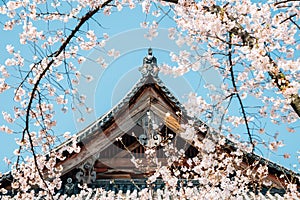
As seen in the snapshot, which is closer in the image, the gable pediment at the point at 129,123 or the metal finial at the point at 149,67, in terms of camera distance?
the gable pediment at the point at 129,123

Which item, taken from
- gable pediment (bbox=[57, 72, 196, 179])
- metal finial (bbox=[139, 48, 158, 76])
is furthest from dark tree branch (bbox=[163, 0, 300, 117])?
metal finial (bbox=[139, 48, 158, 76])

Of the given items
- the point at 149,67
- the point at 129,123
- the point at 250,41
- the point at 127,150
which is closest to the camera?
the point at 250,41

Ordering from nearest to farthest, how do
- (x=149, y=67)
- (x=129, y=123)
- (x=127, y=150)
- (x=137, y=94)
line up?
1. (x=127, y=150)
2. (x=129, y=123)
3. (x=137, y=94)
4. (x=149, y=67)

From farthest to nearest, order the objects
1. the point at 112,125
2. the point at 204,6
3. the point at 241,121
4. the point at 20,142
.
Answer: the point at 112,125
the point at 241,121
the point at 20,142
the point at 204,6

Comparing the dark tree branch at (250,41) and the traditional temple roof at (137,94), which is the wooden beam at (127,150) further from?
the dark tree branch at (250,41)

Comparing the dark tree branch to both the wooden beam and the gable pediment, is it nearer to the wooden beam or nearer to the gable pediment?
the gable pediment

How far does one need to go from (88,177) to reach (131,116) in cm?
134

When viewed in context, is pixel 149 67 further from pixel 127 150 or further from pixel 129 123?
pixel 127 150

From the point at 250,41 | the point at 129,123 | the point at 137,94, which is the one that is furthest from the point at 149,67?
the point at 250,41

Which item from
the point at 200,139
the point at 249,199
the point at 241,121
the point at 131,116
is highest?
the point at 131,116

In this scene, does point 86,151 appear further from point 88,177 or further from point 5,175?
point 5,175

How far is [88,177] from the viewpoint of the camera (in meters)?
7.38

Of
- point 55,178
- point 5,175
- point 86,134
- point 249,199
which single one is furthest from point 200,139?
point 5,175

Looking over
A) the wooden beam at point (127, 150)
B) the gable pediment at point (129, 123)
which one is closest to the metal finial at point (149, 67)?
the gable pediment at point (129, 123)
